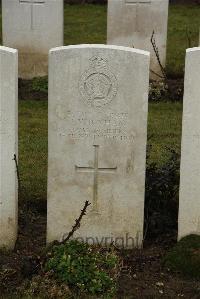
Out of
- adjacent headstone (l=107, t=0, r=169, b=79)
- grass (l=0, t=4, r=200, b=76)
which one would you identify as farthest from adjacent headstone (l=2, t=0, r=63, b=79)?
grass (l=0, t=4, r=200, b=76)

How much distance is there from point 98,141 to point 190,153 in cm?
71

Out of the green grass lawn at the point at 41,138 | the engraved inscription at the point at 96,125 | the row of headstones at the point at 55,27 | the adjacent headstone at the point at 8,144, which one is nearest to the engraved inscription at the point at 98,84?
the engraved inscription at the point at 96,125

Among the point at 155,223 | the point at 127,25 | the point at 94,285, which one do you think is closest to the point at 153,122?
the point at 127,25

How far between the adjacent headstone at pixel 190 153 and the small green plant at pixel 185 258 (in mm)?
188

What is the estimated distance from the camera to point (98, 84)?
5.88 metres

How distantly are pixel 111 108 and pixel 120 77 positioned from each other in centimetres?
25

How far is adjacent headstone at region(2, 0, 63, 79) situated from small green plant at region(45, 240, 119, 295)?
6.57m

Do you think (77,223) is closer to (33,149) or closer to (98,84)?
(98,84)

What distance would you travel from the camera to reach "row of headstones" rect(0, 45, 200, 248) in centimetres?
584

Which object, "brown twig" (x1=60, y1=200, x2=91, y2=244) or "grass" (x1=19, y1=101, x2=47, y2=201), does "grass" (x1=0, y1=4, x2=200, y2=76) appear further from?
"brown twig" (x1=60, y1=200, x2=91, y2=244)

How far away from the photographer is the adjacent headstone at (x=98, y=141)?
5848 millimetres

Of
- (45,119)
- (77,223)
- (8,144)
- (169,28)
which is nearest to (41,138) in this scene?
(45,119)

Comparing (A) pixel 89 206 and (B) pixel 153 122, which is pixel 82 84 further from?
(B) pixel 153 122

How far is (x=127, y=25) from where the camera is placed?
11.7 metres
